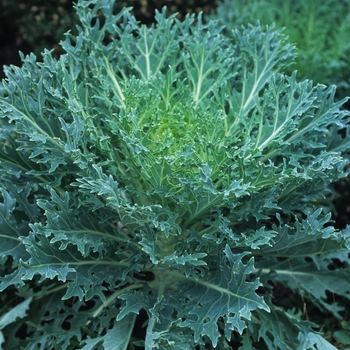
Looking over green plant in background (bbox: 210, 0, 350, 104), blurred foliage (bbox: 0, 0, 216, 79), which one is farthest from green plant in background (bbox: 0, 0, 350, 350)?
blurred foliage (bbox: 0, 0, 216, 79)

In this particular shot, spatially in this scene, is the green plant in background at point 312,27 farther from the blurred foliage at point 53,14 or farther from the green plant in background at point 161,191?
the green plant in background at point 161,191

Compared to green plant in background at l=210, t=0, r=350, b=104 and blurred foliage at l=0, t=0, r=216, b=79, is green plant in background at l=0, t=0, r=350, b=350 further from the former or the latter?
blurred foliage at l=0, t=0, r=216, b=79

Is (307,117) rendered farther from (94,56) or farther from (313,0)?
(313,0)

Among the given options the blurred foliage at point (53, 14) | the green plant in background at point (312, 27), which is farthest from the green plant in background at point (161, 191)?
the blurred foliage at point (53, 14)

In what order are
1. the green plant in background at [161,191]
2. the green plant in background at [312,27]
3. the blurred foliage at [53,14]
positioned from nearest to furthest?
the green plant in background at [161,191] → the green plant in background at [312,27] → the blurred foliage at [53,14]

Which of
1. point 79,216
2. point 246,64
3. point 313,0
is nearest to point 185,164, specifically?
point 79,216

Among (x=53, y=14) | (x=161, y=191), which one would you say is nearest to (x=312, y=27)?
(x=53, y=14)

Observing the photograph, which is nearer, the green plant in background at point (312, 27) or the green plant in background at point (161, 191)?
the green plant in background at point (161, 191)
